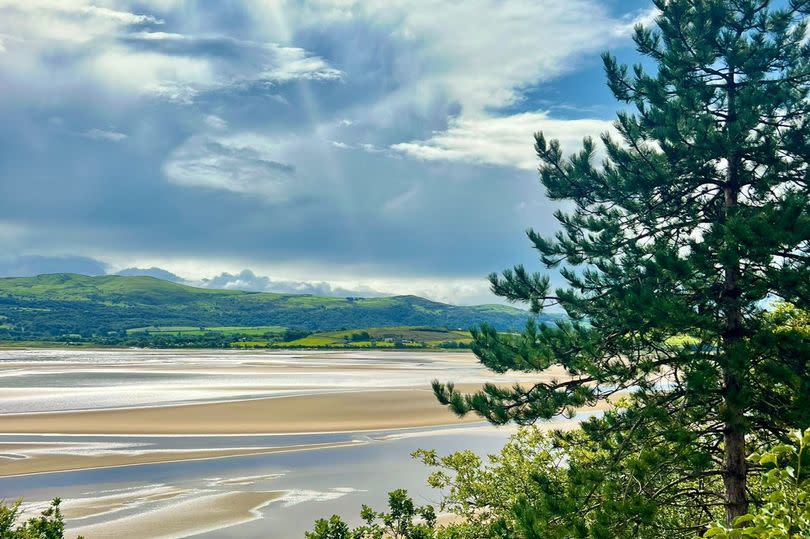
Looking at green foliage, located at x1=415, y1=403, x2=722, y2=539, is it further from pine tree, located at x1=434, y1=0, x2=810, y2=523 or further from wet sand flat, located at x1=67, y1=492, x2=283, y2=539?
wet sand flat, located at x1=67, y1=492, x2=283, y2=539

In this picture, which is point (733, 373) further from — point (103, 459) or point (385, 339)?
point (385, 339)

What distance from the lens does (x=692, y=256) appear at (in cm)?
912

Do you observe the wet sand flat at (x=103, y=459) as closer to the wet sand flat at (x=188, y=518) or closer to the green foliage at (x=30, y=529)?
the wet sand flat at (x=188, y=518)

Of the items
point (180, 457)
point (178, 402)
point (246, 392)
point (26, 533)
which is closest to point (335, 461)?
point (180, 457)

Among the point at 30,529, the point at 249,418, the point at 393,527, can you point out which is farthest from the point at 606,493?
the point at 249,418

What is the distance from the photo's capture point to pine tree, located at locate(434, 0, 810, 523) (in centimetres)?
862

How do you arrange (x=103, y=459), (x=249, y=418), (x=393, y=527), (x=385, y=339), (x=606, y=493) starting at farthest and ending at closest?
(x=385, y=339) → (x=249, y=418) → (x=103, y=459) → (x=393, y=527) → (x=606, y=493)

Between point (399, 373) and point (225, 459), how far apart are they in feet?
164

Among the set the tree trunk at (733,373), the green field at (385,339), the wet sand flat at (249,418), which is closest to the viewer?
→ the tree trunk at (733,373)

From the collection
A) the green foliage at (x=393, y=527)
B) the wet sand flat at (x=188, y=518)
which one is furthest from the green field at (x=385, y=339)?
the green foliage at (x=393, y=527)

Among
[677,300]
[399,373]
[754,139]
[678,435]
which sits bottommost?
[399,373]

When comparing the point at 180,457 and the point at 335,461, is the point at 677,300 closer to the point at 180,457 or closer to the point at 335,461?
the point at 335,461

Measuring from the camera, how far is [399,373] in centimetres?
7900

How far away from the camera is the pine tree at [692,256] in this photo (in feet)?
28.3
